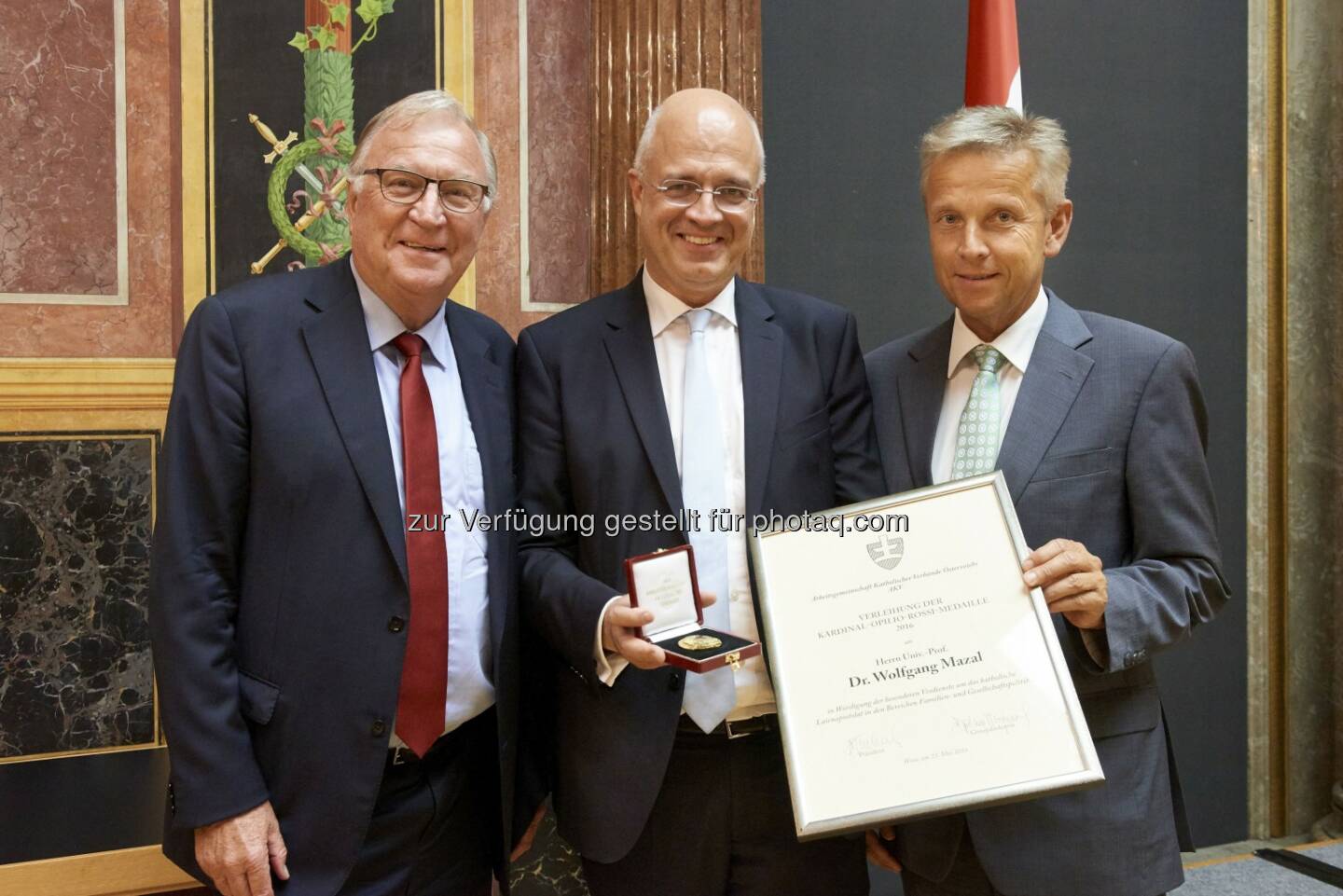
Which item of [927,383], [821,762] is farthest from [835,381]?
[821,762]

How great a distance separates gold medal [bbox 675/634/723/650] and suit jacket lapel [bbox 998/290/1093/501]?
582mm

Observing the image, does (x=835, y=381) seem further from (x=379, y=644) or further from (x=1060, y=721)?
(x=379, y=644)

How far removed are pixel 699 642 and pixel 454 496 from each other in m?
0.55

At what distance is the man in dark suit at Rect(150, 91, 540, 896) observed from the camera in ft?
5.51

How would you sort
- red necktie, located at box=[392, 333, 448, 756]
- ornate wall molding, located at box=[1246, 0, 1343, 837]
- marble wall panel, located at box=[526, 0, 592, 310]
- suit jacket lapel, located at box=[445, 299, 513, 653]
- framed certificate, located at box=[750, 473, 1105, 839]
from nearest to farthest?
framed certificate, located at box=[750, 473, 1105, 839]
red necktie, located at box=[392, 333, 448, 756]
suit jacket lapel, located at box=[445, 299, 513, 653]
marble wall panel, located at box=[526, 0, 592, 310]
ornate wall molding, located at box=[1246, 0, 1343, 837]

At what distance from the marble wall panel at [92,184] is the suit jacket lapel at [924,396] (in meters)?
2.07

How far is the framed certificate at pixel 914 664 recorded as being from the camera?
5.13 ft

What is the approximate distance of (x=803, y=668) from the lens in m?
1.68

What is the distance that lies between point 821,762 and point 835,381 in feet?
2.49

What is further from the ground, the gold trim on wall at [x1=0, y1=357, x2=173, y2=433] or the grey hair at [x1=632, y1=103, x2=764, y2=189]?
the grey hair at [x1=632, y1=103, x2=764, y2=189]

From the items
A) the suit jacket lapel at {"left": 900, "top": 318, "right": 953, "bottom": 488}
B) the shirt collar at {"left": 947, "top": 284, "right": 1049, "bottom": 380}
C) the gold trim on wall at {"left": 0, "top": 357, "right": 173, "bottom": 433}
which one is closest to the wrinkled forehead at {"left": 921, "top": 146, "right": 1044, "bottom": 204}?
the shirt collar at {"left": 947, "top": 284, "right": 1049, "bottom": 380}

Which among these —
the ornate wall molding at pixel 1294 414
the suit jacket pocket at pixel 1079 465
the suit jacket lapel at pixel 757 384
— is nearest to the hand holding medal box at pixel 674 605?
the suit jacket lapel at pixel 757 384

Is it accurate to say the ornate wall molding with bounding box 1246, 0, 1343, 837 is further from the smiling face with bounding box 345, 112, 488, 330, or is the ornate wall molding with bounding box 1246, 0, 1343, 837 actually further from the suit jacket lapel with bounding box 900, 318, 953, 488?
the smiling face with bounding box 345, 112, 488, 330

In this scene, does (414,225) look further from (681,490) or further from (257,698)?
(257,698)
